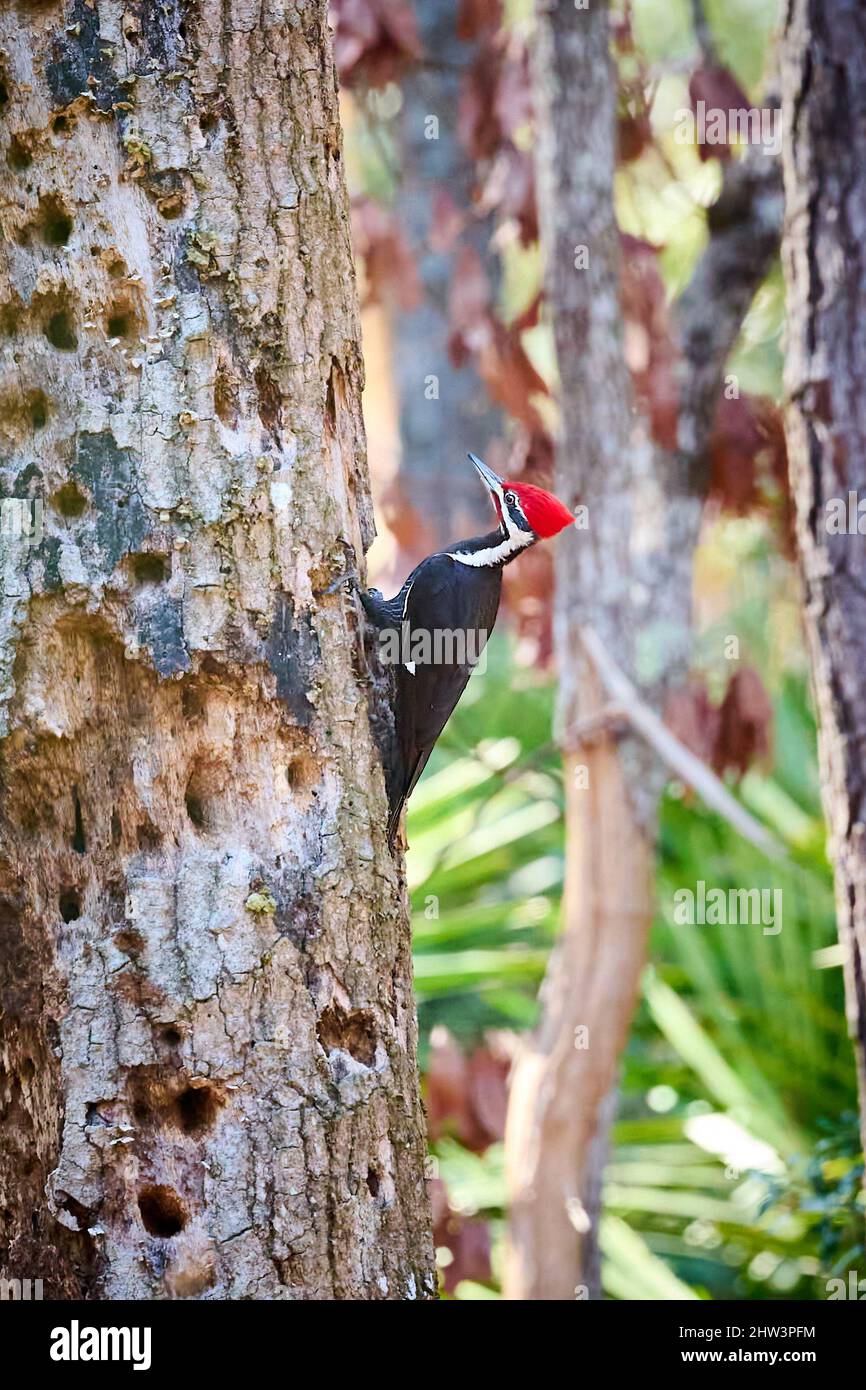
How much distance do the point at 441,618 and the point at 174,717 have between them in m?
0.78

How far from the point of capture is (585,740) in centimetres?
393

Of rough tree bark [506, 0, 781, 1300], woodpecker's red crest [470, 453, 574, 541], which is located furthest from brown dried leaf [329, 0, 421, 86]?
woodpecker's red crest [470, 453, 574, 541]

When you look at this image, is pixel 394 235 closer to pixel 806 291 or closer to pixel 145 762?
pixel 806 291

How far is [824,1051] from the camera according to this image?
4730 mm

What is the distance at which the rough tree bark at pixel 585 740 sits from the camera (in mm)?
3900

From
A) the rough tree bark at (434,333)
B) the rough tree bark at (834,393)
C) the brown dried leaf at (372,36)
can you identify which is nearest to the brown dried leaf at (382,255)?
the brown dried leaf at (372,36)

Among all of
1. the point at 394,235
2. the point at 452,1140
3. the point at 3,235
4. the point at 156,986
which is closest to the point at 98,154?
the point at 3,235

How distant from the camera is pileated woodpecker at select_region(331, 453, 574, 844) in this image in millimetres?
2336

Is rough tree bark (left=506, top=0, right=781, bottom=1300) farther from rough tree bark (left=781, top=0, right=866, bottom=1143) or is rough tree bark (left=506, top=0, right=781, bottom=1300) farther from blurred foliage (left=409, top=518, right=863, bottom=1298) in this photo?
rough tree bark (left=781, top=0, right=866, bottom=1143)

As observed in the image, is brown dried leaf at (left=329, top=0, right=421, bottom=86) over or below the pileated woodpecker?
over

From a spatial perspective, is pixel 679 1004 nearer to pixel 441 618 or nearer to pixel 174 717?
pixel 441 618

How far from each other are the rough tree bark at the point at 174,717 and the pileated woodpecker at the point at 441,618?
0.66ft

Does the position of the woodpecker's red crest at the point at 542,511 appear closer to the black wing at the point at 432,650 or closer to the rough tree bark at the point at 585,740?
the black wing at the point at 432,650

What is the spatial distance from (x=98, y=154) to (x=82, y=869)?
→ 1108 mm
